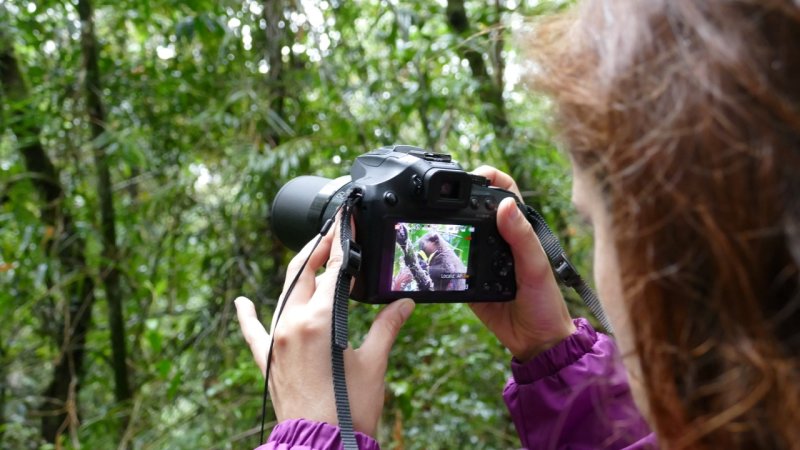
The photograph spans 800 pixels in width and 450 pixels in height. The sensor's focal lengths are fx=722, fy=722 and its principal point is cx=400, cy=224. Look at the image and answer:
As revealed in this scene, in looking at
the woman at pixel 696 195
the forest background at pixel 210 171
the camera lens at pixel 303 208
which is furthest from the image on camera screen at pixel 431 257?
the forest background at pixel 210 171

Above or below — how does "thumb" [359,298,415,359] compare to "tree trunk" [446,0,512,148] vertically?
→ below

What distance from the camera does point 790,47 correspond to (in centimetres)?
40

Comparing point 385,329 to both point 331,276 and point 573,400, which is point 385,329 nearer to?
point 331,276

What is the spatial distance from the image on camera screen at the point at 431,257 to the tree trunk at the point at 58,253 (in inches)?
54.0

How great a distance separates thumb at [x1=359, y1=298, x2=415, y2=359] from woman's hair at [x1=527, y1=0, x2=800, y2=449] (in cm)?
36

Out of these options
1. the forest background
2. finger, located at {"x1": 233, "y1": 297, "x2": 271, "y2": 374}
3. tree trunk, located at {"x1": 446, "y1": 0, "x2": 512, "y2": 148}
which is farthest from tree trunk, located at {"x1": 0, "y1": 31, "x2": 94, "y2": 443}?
finger, located at {"x1": 233, "y1": 297, "x2": 271, "y2": 374}

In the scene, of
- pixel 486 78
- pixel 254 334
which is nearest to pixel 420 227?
pixel 254 334

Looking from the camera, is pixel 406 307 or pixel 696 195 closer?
pixel 696 195

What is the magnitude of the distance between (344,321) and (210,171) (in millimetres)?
1369

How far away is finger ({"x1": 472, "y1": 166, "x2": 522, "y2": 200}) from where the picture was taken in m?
1.04

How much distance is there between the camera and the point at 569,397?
804 millimetres

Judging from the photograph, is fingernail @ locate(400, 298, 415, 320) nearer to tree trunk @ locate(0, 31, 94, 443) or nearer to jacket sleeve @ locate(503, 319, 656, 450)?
jacket sleeve @ locate(503, 319, 656, 450)

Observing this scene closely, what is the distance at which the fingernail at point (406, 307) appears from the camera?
32.6 inches

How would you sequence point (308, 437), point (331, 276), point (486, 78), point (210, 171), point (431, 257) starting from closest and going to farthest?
point (308, 437) < point (331, 276) < point (431, 257) < point (486, 78) < point (210, 171)
